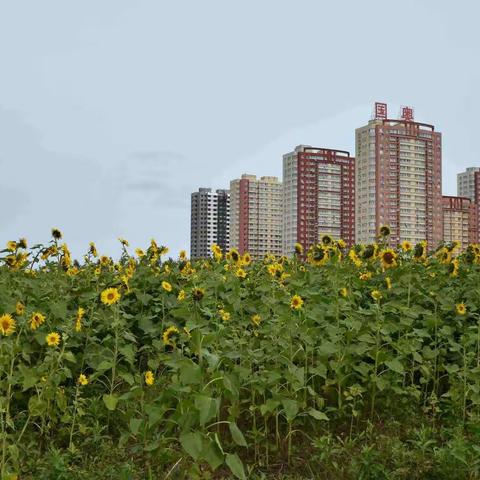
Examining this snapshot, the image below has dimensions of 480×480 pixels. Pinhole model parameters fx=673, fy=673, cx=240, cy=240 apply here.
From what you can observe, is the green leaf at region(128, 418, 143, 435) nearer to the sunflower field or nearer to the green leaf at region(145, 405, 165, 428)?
the sunflower field

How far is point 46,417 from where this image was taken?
422cm

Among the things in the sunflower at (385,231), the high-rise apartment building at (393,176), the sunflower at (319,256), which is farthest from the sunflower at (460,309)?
the high-rise apartment building at (393,176)

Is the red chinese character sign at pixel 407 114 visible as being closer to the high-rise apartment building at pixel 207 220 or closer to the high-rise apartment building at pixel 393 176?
the high-rise apartment building at pixel 393 176

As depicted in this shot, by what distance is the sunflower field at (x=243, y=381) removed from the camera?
3547mm

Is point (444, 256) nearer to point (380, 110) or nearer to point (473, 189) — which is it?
point (380, 110)

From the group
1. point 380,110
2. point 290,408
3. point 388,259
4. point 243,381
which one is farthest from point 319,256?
point 380,110

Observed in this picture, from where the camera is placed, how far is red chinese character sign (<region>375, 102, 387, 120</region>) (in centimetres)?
5816

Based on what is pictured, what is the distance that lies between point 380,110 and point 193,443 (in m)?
58.9

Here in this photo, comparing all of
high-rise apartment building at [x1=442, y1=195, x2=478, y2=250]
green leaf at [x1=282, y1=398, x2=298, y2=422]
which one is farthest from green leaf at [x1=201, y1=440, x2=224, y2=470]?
high-rise apartment building at [x1=442, y1=195, x2=478, y2=250]

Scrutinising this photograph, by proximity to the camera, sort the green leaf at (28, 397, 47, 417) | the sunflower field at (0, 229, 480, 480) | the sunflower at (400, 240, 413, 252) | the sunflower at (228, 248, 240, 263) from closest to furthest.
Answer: the sunflower field at (0, 229, 480, 480)
the green leaf at (28, 397, 47, 417)
the sunflower at (400, 240, 413, 252)
the sunflower at (228, 248, 240, 263)

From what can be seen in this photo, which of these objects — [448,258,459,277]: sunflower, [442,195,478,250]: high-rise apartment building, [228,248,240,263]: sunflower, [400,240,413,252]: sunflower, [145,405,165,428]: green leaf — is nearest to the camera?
[145,405,165,428]: green leaf

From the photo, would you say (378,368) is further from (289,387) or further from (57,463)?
(57,463)

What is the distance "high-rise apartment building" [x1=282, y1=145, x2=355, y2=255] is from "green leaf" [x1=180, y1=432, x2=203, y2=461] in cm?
5747

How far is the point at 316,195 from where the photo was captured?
204 feet
